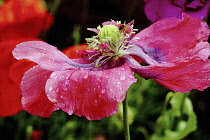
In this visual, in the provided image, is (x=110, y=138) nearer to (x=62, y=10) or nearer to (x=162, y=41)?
(x=162, y=41)

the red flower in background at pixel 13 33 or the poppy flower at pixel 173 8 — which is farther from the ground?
the poppy flower at pixel 173 8

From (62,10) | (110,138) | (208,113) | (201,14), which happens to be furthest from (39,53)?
(62,10)

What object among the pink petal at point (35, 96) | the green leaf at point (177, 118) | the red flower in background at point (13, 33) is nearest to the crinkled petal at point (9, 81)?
the red flower in background at point (13, 33)

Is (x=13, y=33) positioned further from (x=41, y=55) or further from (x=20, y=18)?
(x=41, y=55)

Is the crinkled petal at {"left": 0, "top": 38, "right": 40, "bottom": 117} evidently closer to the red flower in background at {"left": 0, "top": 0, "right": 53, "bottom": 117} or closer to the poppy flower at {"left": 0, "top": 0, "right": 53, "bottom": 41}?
the red flower in background at {"left": 0, "top": 0, "right": 53, "bottom": 117}

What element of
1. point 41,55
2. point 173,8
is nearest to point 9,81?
point 41,55

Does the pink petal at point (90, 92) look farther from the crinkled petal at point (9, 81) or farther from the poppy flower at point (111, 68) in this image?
the crinkled petal at point (9, 81)

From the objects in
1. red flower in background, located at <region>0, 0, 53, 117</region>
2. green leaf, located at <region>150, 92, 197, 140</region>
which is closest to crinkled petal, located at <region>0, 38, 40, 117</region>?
red flower in background, located at <region>0, 0, 53, 117</region>

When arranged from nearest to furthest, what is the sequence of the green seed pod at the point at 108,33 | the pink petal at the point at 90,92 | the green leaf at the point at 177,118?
1. the pink petal at the point at 90,92
2. the green seed pod at the point at 108,33
3. the green leaf at the point at 177,118
